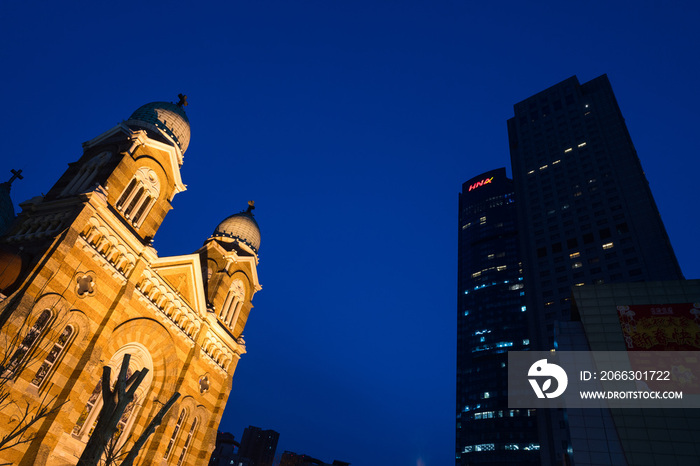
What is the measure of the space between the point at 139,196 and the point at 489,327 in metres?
122

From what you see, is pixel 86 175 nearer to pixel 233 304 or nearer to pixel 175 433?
pixel 233 304

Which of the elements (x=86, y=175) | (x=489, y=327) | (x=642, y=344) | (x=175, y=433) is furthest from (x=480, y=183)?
(x=86, y=175)

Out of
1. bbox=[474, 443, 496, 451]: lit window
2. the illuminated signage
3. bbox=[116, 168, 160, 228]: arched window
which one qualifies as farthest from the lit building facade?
the illuminated signage

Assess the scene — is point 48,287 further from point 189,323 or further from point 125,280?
point 189,323

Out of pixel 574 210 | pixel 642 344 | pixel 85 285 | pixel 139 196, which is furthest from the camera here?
pixel 574 210

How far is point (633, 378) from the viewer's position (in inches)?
1268

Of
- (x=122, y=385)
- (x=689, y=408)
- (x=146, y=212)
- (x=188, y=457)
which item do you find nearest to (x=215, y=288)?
(x=146, y=212)

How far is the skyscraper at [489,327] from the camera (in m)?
111

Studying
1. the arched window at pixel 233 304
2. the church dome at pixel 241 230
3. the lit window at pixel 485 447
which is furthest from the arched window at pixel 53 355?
the lit window at pixel 485 447

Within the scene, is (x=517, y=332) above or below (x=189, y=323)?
above

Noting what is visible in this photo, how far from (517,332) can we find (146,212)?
120m

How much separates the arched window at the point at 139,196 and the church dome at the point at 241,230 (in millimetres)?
9937

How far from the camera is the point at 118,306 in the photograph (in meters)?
26.0

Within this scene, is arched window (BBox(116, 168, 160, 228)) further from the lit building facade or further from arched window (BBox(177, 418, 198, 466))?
the lit building facade
